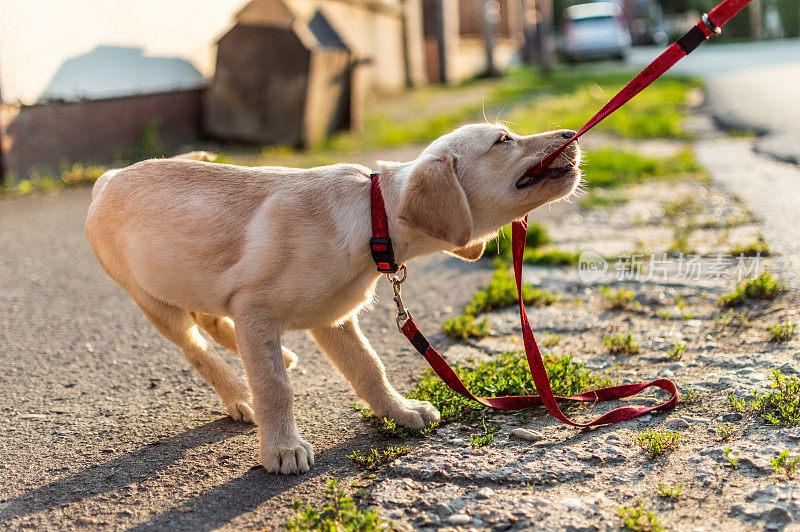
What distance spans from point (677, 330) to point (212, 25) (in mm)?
8471

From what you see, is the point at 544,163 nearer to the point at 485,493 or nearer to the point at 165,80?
the point at 485,493

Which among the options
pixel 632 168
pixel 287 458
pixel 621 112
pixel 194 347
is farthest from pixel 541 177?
pixel 621 112

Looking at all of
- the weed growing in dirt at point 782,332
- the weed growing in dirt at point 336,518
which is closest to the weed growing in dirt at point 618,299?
the weed growing in dirt at point 782,332

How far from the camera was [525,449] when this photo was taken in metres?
2.73

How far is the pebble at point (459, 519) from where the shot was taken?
230 cm

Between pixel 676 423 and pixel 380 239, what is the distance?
1.23m

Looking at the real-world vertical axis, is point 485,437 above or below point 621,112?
below

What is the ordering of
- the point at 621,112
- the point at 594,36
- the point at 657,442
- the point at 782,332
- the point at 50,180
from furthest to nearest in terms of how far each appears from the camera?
1. the point at 594,36
2. the point at 621,112
3. the point at 50,180
4. the point at 782,332
5. the point at 657,442

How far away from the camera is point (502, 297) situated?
4344 mm

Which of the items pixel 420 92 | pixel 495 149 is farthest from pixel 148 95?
pixel 420 92

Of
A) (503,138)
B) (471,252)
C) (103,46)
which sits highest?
(103,46)

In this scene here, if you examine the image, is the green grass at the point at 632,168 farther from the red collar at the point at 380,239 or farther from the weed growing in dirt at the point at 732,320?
the red collar at the point at 380,239

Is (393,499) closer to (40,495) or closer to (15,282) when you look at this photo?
(40,495)

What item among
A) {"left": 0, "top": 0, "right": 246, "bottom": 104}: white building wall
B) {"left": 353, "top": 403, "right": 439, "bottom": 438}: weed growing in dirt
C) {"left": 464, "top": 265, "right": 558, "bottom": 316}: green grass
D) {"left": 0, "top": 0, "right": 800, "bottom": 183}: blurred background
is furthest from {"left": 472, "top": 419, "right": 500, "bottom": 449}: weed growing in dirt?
{"left": 0, "top": 0, "right": 246, "bottom": 104}: white building wall
